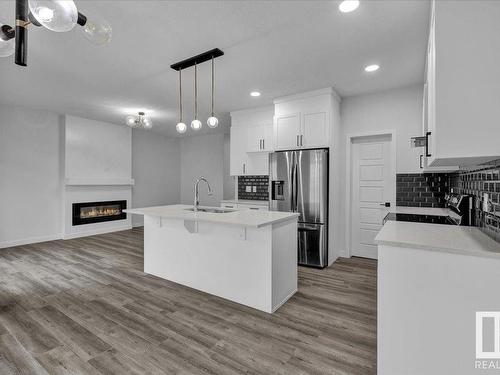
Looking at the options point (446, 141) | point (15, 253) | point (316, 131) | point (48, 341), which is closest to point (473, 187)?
point (446, 141)

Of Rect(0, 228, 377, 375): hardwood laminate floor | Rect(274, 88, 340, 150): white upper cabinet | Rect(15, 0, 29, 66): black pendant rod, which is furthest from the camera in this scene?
Rect(274, 88, 340, 150): white upper cabinet

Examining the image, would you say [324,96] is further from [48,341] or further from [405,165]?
[48,341]

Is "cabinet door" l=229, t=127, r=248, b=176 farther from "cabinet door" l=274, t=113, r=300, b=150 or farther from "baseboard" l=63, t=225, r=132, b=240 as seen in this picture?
"baseboard" l=63, t=225, r=132, b=240

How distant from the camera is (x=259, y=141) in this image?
4855 millimetres

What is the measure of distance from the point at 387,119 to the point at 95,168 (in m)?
6.10

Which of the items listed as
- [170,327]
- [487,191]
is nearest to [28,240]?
[170,327]

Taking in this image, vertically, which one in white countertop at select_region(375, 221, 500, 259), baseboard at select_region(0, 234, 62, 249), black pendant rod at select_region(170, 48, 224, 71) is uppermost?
black pendant rod at select_region(170, 48, 224, 71)

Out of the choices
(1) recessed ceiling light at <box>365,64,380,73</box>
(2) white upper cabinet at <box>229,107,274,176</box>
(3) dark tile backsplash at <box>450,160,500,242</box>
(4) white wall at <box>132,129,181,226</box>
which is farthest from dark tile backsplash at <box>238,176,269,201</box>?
(3) dark tile backsplash at <box>450,160,500,242</box>

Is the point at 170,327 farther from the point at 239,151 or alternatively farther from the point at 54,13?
the point at 239,151

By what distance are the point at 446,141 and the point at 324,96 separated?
109 inches

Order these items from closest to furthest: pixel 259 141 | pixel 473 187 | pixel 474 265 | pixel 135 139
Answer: pixel 474 265
pixel 473 187
pixel 259 141
pixel 135 139

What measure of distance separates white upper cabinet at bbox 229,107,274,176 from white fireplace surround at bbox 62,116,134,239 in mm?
3133

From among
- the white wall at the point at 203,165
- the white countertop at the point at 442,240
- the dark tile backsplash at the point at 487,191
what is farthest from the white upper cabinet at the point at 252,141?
the white countertop at the point at 442,240

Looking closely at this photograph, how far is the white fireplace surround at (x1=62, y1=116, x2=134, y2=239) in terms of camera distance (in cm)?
552
